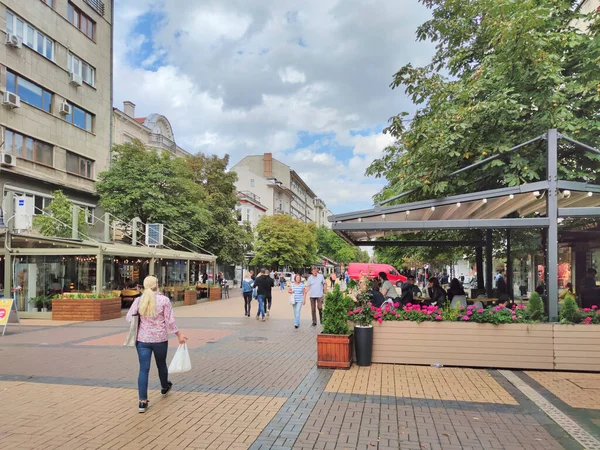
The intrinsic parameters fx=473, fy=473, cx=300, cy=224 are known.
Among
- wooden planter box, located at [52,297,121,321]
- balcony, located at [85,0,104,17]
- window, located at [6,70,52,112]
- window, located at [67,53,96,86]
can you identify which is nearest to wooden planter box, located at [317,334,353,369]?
wooden planter box, located at [52,297,121,321]

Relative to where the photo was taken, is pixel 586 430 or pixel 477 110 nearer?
pixel 586 430

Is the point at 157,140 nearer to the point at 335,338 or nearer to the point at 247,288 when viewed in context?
the point at 247,288

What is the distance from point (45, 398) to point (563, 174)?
1060 centimetres

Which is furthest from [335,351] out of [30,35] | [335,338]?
[30,35]

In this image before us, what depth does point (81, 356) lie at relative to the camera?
9.00 m

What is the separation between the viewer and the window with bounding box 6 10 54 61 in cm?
2294

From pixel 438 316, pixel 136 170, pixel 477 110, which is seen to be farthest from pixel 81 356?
pixel 136 170

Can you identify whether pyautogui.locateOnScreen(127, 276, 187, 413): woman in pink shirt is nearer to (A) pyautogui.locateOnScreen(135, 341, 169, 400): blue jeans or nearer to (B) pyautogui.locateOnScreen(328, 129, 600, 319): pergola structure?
(A) pyautogui.locateOnScreen(135, 341, 169, 400): blue jeans

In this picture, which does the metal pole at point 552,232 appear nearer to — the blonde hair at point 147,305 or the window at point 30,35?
the blonde hair at point 147,305

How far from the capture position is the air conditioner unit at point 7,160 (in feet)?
69.6

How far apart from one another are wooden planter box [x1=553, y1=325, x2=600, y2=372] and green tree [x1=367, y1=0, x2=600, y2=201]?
3.31m

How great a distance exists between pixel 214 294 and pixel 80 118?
13.3 metres

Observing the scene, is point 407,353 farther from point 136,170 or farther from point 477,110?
point 136,170

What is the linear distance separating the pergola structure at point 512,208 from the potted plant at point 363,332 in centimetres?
172
